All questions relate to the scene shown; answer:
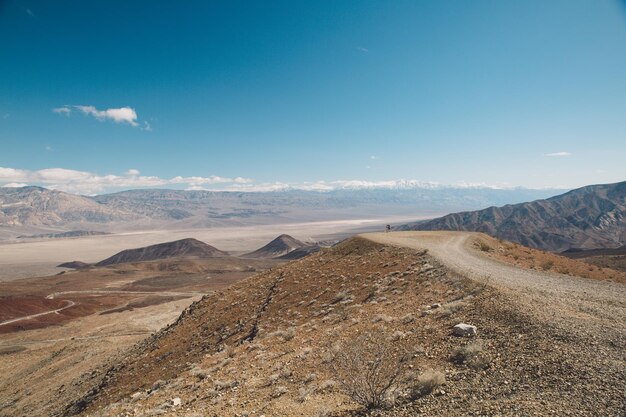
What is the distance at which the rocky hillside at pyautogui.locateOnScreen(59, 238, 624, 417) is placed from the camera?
8719mm

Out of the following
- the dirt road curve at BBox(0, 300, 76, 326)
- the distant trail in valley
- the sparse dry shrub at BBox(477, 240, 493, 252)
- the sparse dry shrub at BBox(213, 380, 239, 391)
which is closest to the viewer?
the sparse dry shrub at BBox(213, 380, 239, 391)

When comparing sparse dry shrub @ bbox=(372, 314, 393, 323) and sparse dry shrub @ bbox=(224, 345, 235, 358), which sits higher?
sparse dry shrub @ bbox=(372, 314, 393, 323)

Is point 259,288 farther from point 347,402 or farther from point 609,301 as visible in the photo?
point 609,301

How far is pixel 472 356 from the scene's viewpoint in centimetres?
1055

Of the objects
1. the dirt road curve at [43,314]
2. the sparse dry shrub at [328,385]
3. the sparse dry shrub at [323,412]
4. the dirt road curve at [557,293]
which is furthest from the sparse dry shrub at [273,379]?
the dirt road curve at [43,314]

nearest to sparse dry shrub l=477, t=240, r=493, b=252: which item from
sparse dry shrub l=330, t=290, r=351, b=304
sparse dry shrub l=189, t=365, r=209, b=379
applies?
sparse dry shrub l=330, t=290, r=351, b=304

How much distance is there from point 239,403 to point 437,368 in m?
6.88

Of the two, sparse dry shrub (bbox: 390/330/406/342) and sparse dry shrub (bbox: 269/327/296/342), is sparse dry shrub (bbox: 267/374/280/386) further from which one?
sparse dry shrub (bbox: 390/330/406/342)

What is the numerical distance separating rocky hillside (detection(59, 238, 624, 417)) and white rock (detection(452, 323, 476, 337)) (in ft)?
0.11

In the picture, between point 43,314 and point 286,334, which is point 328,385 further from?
point 43,314

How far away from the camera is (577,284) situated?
61.2 feet

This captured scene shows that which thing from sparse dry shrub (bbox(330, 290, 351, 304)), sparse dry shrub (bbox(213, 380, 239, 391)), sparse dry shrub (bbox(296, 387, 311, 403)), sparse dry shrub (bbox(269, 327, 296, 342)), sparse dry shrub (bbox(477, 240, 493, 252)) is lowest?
sparse dry shrub (bbox(213, 380, 239, 391))

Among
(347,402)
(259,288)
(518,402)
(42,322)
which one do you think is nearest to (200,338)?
(259,288)

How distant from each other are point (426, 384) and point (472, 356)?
6.90ft
